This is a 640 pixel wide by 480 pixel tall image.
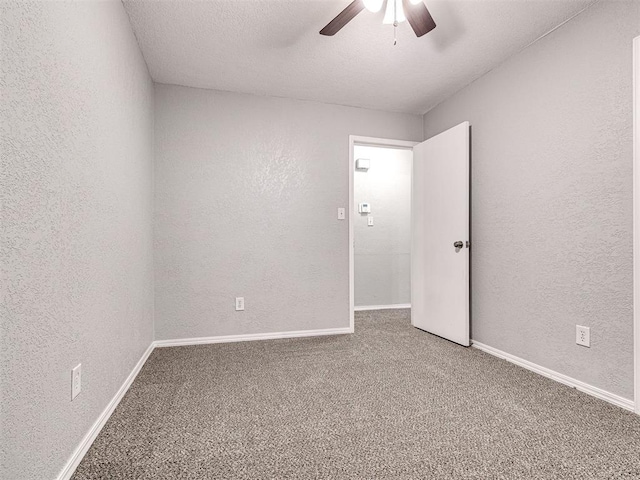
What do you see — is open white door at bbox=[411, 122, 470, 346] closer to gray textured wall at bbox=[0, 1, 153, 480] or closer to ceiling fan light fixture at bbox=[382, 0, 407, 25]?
ceiling fan light fixture at bbox=[382, 0, 407, 25]

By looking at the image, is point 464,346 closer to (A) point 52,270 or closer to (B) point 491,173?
(B) point 491,173

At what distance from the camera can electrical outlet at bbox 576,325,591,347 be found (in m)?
2.01

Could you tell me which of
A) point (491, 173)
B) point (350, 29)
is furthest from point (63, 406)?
point (491, 173)

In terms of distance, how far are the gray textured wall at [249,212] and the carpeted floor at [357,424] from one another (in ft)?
2.11

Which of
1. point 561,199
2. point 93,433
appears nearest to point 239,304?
point 93,433

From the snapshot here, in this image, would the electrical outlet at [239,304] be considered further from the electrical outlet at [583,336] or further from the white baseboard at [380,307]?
the electrical outlet at [583,336]

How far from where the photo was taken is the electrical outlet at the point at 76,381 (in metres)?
1.30

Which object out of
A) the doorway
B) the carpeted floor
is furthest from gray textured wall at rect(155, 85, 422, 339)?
the carpeted floor

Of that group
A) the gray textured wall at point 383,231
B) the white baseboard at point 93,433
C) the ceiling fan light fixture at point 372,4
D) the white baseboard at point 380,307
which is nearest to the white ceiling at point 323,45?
the ceiling fan light fixture at point 372,4

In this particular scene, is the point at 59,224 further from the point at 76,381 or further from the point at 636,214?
the point at 636,214

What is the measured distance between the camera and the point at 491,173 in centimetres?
275

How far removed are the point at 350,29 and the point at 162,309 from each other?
2622 mm

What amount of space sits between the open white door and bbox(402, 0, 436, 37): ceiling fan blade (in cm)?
122

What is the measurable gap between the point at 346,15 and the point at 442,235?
204cm
